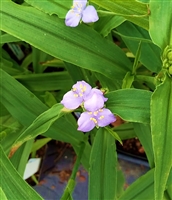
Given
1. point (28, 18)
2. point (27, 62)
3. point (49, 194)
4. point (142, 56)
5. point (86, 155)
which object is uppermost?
point (28, 18)

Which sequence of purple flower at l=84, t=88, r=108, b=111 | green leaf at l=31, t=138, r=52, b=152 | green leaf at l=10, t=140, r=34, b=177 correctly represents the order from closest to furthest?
purple flower at l=84, t=88, r=108, b=111
green leaf at l=10, t=140, r=34, b=177
green leaf at l=31, t=138, r=52, b=152

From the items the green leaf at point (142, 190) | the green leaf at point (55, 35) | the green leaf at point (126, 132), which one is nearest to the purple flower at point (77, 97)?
the green leaf at point (55, 35)

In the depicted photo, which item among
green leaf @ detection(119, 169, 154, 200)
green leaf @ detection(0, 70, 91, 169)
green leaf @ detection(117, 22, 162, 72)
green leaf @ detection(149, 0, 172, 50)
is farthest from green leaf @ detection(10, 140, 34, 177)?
green leaf @ detection(149, 0, 172, 50)

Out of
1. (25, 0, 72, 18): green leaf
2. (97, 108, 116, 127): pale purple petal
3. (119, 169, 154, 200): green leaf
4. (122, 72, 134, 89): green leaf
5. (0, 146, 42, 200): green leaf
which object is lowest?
(119, 169, 154, 200): green leaf

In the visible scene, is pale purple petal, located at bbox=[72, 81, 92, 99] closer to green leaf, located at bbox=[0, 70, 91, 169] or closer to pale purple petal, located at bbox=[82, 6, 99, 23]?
pale purple petal, located at bbox=[82, 6, 99, 23]

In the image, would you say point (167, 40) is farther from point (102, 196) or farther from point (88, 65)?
point (102, 196)

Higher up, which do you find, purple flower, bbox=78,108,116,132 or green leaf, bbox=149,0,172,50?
green leaf, bbox=149,0,172,50

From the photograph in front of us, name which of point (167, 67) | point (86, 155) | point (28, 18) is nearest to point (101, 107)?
point (167, 67)

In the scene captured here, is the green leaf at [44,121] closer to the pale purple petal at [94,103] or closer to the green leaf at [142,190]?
the pale purple petal at [94,103]

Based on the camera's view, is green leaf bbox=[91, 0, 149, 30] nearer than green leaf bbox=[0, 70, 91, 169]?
Yes
